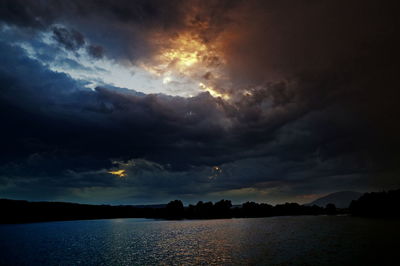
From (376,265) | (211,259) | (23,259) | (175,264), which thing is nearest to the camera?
(376,265)

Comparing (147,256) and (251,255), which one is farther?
(147,256)

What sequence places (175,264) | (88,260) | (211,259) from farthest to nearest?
1. (88,260)
2. (211,259)
3. (175,264)

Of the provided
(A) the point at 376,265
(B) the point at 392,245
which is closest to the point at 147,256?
(A) the point at 376,265

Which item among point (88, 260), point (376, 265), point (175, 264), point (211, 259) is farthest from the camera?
point (88, 260)

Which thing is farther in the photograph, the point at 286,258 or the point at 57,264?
the point at 57,264

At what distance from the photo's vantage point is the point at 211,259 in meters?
65.3

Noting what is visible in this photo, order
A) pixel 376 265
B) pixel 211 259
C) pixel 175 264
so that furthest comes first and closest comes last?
pixel 211 259 → pixel 175 264 → pixel 376 265

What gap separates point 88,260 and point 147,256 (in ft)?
50.3

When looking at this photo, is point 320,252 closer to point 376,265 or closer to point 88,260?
point 376,265

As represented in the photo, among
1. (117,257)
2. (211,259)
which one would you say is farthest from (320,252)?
(117,257)

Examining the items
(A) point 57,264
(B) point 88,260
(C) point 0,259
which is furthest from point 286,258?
(C) point 0,259

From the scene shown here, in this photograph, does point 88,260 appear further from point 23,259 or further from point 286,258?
point 286,258

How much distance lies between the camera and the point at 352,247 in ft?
243

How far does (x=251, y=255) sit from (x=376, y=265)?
2686 cm
